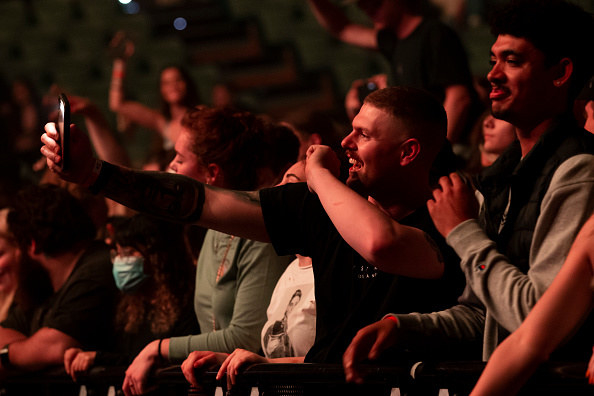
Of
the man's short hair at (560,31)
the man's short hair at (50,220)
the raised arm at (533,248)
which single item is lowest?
the man's short hair at (50,220)

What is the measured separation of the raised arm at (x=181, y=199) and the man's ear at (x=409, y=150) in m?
0.29

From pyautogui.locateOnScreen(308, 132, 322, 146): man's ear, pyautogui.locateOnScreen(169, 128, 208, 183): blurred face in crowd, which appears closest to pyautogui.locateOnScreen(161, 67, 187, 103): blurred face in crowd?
pyautogui.locateOnScreen(308, 132, 322, 146): man's ear

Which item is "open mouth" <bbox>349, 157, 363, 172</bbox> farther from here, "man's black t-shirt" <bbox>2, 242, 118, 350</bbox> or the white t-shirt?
"man's black t-shirt" <bbox>2, 242, 118, 350</bbox>

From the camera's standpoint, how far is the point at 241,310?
1889 millimetres

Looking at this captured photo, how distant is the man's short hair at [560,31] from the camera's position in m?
1.48

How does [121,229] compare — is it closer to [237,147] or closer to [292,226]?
[237,147]

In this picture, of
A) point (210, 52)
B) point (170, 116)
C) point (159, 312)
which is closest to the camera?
point (159, 312)

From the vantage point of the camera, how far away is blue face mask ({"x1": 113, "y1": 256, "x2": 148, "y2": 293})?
225 cm

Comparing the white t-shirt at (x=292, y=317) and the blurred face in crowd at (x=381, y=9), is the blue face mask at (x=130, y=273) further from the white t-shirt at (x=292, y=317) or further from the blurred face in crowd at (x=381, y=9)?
the blurred face in crowd at (x=381, y=9)

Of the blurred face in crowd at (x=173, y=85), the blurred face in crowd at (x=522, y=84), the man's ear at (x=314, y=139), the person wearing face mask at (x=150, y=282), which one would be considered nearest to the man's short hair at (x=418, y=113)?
the blurred face in crowd at (x=522, y=84)

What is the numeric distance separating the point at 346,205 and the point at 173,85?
2.21 meters

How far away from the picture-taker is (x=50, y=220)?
2504 mm

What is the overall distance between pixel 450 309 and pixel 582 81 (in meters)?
0.43

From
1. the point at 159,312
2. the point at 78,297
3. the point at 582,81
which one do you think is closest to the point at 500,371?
the point at 582,81
